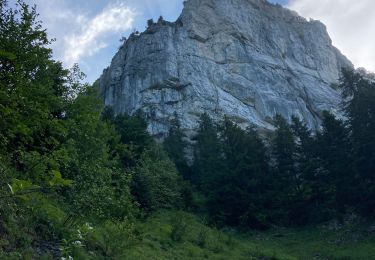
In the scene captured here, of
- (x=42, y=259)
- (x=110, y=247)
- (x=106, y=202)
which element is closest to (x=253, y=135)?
(x=106, y=202)

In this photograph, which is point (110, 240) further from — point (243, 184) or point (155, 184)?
point (243, 184)

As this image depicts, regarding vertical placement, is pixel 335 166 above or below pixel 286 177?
above

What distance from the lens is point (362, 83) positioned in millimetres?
40531

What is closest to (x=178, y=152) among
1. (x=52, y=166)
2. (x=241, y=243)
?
(x=241, y=243)

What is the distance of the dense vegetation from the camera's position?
12961mm

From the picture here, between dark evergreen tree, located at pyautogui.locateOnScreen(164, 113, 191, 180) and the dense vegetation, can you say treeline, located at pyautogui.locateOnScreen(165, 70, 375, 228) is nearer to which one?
the dense vegetation

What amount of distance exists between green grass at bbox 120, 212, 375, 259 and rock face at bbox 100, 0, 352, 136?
42.4 m

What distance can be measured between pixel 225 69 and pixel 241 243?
225 feet

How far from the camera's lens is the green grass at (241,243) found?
756 inches

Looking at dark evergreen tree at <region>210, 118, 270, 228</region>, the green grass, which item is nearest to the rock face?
dark evergreen tree at <region>210, 118, 270, 228</region>

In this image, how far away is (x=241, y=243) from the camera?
90.6 ft

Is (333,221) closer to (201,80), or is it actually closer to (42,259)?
(42,259)

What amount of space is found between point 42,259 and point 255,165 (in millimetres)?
34223

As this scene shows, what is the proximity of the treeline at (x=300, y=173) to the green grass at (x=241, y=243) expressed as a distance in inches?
109
